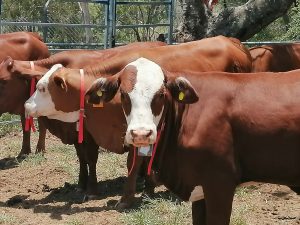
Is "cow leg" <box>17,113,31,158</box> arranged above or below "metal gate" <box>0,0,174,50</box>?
below

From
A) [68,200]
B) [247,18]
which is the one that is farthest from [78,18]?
[68,200]

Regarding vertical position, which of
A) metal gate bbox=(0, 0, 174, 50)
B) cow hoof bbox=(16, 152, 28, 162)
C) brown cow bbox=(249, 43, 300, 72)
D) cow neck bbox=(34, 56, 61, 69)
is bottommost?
cow hoof bbox=(16, 152, 28, 162)

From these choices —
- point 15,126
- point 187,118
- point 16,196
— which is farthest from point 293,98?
point 15,126

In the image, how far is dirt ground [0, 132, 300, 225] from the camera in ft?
19.0

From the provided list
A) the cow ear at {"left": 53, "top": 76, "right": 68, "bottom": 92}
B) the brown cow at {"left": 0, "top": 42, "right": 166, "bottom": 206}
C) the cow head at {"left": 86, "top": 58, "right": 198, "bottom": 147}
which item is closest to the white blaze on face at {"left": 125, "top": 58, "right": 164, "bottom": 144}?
the cow head at {"left": 86, "top": 58, "right": 198, "bottom": 147}

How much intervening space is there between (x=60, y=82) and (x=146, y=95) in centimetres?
229

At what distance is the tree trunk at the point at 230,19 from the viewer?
8.85 m

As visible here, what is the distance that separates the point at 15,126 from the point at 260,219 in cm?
589

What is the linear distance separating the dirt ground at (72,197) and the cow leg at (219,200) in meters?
1.14

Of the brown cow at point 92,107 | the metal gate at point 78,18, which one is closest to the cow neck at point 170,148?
the brown cow at point 92,107

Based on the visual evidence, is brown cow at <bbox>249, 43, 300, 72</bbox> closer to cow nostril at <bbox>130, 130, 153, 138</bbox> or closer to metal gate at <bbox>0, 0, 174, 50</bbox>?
cow nostril at <bbox>130, 130, 153, 138</bbox>

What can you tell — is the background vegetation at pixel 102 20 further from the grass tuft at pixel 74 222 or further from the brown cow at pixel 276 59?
the grass tuft at pixel 74 222

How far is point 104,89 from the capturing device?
433cm

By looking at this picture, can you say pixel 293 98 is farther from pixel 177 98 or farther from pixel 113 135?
pixel 113 135
